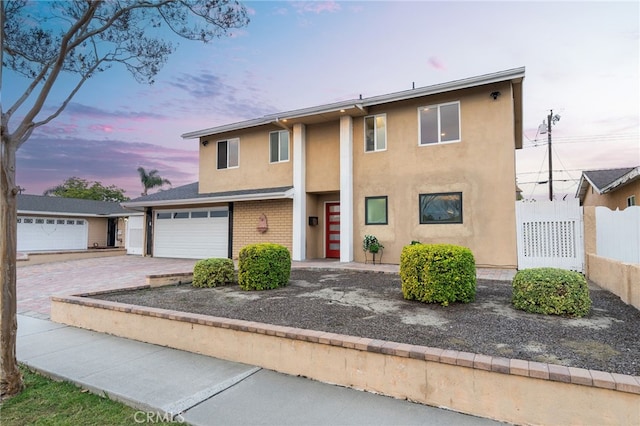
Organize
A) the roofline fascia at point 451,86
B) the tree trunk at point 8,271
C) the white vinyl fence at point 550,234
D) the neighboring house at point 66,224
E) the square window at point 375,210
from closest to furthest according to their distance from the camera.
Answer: the tree trunk at point 8,271, the white vinyl fence at point 550,234, the roofline fascia at point 451,86, the square window at point 375,210, the neighboring house at point 66,224

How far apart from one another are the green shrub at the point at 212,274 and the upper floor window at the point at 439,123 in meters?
7.59

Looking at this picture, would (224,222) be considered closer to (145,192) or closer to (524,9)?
(524,9)

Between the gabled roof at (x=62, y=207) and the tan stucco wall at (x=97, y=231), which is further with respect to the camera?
the tan stucco wall at (x=97, y=231)

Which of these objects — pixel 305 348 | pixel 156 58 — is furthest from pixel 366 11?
pixel 305 348

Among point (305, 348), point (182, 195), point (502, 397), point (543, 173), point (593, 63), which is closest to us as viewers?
point (502, 397)

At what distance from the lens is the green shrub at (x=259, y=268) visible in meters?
7.02

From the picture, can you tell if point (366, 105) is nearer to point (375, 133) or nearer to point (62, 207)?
point (375, 133)

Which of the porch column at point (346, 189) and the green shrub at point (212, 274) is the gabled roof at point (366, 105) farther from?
the green shrub at point (212, 274)

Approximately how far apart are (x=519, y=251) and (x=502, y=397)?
26.7 ft

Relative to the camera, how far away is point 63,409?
10.2ft

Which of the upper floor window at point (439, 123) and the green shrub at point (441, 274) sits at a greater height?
the upper floor window at point (439, 123)

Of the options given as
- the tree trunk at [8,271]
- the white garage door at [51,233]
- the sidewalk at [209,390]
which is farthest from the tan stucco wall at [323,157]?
the white garage door at [51,233]

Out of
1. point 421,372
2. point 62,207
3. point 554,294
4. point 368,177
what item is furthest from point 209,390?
point 62,207

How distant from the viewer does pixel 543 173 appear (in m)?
27.5
